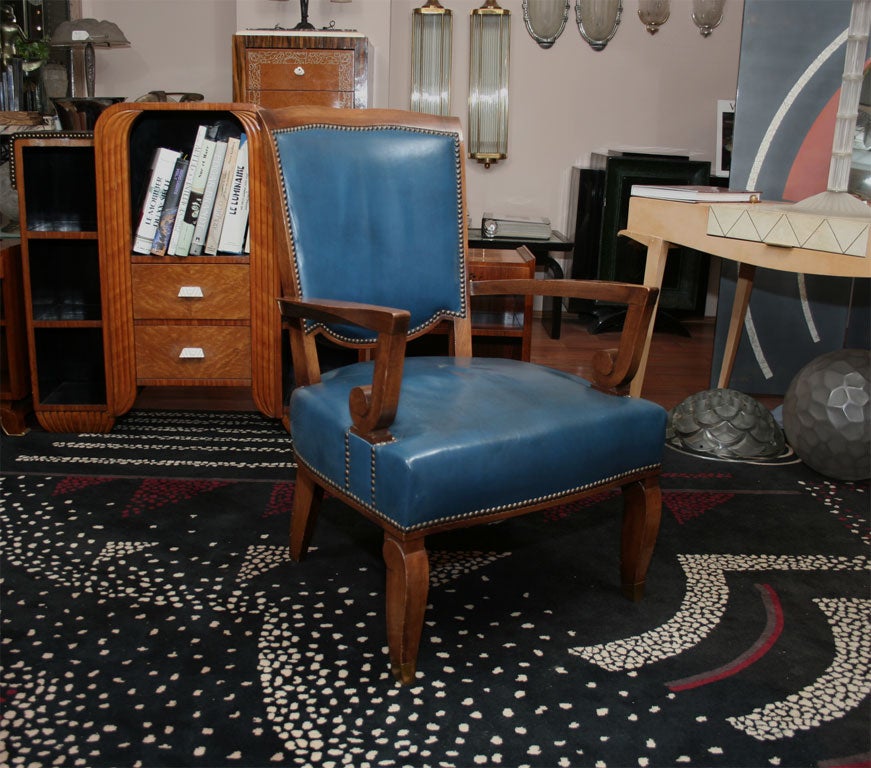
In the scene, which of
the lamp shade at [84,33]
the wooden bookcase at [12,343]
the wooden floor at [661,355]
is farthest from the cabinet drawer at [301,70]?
the wooden floor at [661,355]

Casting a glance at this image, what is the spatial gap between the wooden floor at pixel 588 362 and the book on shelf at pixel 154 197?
26.0 inches

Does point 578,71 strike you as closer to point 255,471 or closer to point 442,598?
point 255,471

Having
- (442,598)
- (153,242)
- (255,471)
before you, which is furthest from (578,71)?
(442,598)

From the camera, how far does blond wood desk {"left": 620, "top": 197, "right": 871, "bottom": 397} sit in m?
2.12

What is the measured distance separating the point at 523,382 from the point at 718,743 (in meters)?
0.71

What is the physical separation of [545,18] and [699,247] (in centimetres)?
235

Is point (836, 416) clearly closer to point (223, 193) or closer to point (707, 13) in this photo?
point (223, 193)

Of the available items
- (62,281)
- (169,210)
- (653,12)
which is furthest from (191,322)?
(653,12)

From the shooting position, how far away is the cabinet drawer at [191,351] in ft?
8.66

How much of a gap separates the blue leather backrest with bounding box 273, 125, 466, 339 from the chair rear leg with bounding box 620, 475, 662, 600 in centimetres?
55

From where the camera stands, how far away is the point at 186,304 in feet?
8.63

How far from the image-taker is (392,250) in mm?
1876

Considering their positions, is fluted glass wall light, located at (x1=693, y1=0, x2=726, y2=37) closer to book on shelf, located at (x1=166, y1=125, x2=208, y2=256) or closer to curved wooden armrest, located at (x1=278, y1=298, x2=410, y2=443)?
book on shelf, located at (x1=166, y1=125, x2=208, y2=256)

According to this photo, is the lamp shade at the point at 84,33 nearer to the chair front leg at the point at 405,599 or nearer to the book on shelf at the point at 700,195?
the book on shelf at the point at 700,195
